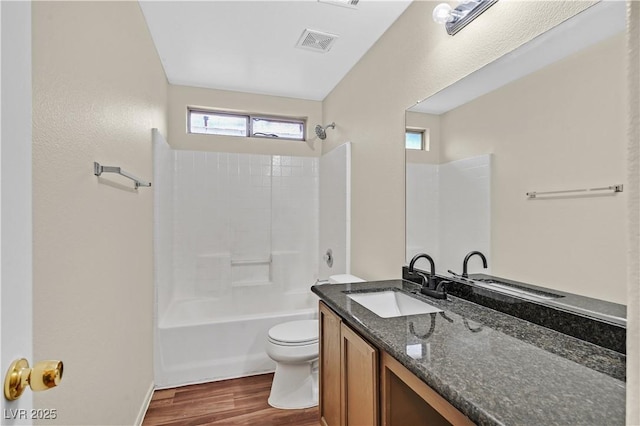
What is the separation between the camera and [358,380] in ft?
4.24

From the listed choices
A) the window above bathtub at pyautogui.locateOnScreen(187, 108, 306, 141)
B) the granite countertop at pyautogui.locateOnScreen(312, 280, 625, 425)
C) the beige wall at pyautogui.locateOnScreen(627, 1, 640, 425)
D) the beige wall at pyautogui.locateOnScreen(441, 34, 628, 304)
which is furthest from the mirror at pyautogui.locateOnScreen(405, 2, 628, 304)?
the window above bathtub at pyautogui.locateOnScreen(187, 108, 306, 141)

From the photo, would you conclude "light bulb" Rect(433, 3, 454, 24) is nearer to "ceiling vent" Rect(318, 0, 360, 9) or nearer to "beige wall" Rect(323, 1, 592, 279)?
"beige wall" Rect(323, 1, 592, 279)

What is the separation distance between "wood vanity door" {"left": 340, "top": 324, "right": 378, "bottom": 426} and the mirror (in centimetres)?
67

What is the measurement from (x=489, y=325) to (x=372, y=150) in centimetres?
158

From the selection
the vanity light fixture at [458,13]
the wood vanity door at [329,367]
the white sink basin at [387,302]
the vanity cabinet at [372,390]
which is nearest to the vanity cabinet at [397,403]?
the vanity cabinet at [372,390]

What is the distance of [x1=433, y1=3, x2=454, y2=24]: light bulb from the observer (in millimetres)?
1507

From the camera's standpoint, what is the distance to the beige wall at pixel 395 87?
1.33m

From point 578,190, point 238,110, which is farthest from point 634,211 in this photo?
point 238,110

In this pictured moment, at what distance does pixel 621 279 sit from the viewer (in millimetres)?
930

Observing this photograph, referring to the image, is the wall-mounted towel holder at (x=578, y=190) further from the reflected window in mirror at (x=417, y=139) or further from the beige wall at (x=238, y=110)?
the beige wall at (x=238, y=110)

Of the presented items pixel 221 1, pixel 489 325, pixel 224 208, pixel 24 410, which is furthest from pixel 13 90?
pixel 224 208

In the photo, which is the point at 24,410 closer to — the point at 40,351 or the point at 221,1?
the point at 40,351

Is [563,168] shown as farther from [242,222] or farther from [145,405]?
[242,222]

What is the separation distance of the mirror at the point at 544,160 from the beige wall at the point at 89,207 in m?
1.61
